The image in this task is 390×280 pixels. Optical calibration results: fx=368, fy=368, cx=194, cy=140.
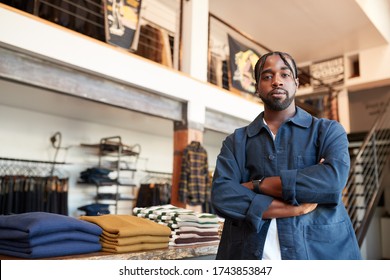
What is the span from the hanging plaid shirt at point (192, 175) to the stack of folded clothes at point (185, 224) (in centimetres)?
263

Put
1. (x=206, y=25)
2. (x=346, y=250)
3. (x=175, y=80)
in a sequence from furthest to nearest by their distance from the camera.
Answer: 1. (x=206, y=25)
2. (x=175, y=80)
3. (x=346, y=250)

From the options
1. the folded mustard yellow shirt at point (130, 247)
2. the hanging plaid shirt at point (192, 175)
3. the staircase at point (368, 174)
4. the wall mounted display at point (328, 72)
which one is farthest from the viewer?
the wall mounted display at point (328, 72)

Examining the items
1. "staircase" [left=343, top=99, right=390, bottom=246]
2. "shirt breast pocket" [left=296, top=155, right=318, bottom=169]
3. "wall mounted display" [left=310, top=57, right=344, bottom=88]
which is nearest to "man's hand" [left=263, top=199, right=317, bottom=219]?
"shirt breast pocket" [left=296, top=155, right=318, bottom=169]

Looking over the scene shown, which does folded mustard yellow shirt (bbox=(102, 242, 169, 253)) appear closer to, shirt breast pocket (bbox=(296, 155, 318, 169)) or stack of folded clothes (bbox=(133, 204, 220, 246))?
stack of folded clothes (bbox=(133, 204, 220, 246))

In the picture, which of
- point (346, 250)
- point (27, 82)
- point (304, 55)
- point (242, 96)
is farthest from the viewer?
point (304, 55)

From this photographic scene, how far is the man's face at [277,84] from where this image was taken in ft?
3.74

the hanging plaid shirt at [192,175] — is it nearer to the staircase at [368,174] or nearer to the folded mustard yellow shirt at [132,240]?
the staircase at [368,174]

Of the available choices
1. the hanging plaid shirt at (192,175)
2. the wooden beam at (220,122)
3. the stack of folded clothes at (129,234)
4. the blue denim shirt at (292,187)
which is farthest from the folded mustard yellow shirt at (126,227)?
the wooden beam at (220,122)

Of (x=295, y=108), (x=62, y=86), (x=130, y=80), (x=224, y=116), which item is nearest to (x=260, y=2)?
(x=224, y=116)

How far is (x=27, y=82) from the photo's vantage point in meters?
3.30

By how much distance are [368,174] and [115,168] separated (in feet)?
14.9
